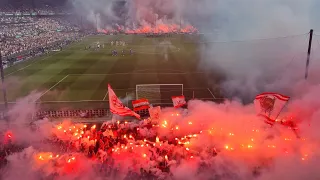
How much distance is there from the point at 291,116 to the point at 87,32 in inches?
2054

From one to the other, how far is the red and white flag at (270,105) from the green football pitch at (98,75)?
654cm

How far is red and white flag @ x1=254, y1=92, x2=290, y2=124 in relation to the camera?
476 inches

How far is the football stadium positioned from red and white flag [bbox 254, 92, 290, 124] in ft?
0.13

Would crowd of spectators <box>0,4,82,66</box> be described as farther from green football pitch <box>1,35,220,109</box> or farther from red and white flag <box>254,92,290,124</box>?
red and white flag <box>254,92,290,124</box>

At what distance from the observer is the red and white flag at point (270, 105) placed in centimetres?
1209

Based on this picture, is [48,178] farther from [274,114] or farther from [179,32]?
[179,32]

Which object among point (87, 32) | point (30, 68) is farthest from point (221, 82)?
point (87, 32)

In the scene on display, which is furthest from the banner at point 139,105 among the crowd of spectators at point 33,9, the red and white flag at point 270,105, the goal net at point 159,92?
the crowd of spectators at point 33,9

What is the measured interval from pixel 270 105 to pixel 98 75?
1604 cm

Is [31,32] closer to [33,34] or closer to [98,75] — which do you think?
[33,34]

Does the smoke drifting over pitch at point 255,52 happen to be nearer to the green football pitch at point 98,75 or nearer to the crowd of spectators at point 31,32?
the green football pitch at point 98,75

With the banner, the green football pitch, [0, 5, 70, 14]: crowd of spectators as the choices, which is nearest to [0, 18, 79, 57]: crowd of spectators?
[0, 5, 70, 14]: crowd of spectators

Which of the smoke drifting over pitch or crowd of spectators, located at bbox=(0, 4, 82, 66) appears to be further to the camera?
crowd of spectators, located at bbox=(0, 4, 82, 66)

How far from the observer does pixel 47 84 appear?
23.1 metres
